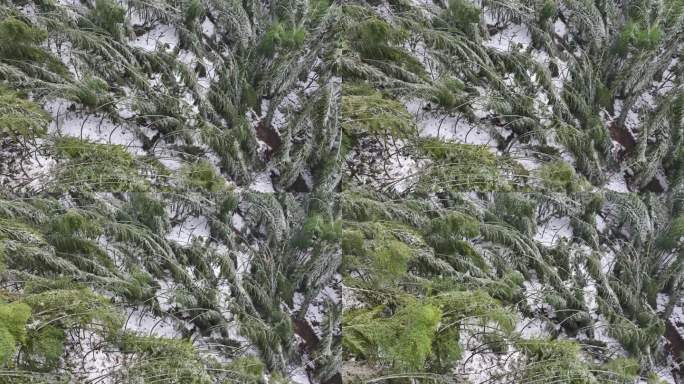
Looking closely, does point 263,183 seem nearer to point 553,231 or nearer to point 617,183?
point 553,231

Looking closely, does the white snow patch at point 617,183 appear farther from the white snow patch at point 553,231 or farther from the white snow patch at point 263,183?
the white snow patch at point 263,183

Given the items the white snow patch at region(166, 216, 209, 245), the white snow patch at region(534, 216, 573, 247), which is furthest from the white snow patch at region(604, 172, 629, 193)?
the white snow patch at region(166, 216, 209, 245)

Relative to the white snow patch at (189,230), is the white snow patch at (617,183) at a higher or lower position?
higher

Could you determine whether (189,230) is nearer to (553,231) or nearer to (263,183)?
(263,183)

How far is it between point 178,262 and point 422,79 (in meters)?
1.65

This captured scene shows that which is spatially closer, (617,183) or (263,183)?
(263,183)

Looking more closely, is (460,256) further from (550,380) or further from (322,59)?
(322,59)

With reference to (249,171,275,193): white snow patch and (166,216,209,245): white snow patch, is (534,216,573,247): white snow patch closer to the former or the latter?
(249,171,275,193): white snow patch

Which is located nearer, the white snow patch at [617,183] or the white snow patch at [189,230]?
the white snow patch at [189,230]

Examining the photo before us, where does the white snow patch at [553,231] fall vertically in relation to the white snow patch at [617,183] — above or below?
below

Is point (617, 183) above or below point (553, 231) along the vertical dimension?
above

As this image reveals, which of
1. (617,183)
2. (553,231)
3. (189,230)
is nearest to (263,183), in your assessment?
(189,230)

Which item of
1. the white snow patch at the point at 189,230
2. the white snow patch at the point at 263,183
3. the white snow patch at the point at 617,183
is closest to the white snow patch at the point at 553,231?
the white snow patch at the point at 617,183

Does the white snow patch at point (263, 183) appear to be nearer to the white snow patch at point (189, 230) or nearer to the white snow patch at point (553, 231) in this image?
the white snow patch at point (189, 230)
